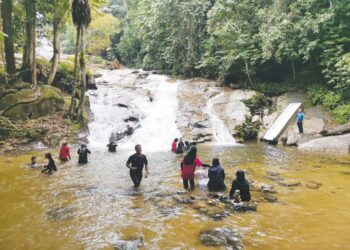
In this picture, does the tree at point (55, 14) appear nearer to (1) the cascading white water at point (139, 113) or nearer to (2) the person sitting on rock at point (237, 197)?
(1) the cascading white water at point (139, 113)

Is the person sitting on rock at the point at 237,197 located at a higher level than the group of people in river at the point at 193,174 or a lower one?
lower

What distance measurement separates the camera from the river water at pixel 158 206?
22.6ft

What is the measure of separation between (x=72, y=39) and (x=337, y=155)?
53.1 metres

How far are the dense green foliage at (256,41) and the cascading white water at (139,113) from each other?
5.60m

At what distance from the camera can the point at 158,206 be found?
Result: 354 inches

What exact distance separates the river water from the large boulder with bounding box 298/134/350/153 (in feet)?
3.88

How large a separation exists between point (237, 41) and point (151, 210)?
21.0 metres

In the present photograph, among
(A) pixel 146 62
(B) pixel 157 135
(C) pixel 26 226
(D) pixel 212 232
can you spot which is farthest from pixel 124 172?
(A) pixel 146 62

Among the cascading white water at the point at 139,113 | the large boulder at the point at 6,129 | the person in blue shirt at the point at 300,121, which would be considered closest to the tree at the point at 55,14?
the cascading white water at the point at 139,113

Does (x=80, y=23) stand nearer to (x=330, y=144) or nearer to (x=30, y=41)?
(x=30, y=41)

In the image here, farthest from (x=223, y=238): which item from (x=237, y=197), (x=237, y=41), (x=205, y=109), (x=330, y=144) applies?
(x=237, y=41)

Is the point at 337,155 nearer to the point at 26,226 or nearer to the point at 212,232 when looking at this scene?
the point at 212,232

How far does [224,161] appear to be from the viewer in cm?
1533

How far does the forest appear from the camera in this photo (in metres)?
21.8
